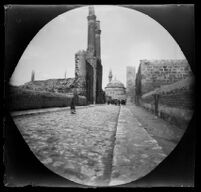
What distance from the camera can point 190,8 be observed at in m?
2.95

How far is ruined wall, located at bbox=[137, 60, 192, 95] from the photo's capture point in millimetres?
3661

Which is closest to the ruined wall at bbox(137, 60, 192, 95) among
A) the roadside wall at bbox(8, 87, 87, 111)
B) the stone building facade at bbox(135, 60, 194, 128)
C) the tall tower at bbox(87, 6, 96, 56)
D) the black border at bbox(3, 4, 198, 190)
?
the stone building facade at bbox(135, 60, 194, 128)

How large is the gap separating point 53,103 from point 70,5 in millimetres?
7711

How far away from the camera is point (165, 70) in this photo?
5125mm

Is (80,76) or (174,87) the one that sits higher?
(80,76)

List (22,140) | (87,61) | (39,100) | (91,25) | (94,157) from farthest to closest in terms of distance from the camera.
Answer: (87,61), (39,100), (91,25), (22,140), (94,157)

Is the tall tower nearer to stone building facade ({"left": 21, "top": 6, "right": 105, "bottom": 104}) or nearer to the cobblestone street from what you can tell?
stone building facade ({"left": 21, "top": 6, "right": 105, "bottom": 104})

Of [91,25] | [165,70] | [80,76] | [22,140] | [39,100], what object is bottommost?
[22,140]

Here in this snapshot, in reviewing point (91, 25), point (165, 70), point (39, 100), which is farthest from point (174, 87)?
point (39, 100)

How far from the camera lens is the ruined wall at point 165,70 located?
144 inches

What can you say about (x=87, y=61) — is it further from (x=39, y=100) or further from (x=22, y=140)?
(x=22, y=140)

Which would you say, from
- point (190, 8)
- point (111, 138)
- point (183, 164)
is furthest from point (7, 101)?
point (190, 8)

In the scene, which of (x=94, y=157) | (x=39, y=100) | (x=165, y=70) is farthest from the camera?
(x=39, y=100)

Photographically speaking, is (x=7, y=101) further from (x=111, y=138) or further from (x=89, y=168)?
(x=111, y=138)
